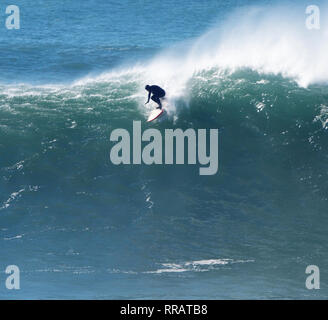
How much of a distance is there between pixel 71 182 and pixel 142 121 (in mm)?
4105

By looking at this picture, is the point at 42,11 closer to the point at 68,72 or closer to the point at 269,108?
the point at 68,72

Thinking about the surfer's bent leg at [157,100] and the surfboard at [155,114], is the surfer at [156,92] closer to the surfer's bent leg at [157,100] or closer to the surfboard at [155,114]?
the surfer's bent leg at [157,100]

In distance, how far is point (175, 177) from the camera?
3075 cm

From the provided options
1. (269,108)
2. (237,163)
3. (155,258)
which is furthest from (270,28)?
(155,258)

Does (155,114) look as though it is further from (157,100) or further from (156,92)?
(156,92)

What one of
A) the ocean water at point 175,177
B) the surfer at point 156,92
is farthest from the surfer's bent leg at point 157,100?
the ocean water at point 175,177

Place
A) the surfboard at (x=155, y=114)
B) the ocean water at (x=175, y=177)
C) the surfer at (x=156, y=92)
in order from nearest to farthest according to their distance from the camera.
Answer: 1. the ocean water at (x=175, y=177)
2. the surfer at (x=156, y=92)
3. the surfboard at (x=155, y=114)

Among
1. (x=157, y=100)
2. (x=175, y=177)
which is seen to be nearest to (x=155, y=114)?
(x=157, y=100)

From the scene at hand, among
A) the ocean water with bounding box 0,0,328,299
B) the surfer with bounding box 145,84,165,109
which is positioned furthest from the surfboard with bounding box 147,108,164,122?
the ocean water with bounding box 0,0,328,299

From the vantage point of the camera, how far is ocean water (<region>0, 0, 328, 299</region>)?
25922mm

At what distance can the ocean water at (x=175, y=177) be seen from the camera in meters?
25.9

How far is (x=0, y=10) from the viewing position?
2004 inches

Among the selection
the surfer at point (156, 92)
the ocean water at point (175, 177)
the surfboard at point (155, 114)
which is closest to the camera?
the ocean water at point (175, 177)

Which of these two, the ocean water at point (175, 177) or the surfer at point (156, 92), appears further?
the surfer at point (156, 92)
